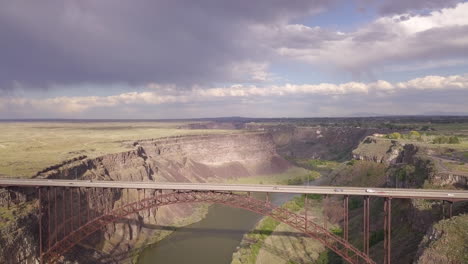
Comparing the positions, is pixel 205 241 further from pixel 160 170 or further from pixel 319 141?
pixel 319 141

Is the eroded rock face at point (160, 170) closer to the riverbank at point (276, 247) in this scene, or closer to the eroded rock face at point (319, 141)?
the riverbank at point (276, 247)

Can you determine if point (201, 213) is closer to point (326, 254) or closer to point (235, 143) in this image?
point (326, 254)

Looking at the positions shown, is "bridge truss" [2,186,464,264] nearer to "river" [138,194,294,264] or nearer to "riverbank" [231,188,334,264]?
"riverbank" [231,188,334,264]

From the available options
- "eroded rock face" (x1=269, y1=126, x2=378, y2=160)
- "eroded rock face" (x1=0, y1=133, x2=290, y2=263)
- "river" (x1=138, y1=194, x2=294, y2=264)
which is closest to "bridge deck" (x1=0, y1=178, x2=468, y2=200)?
"eroded rock face" (x1=0, y1=133, x2=290, y2=263)

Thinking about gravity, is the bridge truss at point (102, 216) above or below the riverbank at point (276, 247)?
above

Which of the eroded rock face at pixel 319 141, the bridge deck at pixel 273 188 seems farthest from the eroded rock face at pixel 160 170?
the eroded rock face at pixel 319 141

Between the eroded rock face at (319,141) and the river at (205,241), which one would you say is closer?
the river at (205,241)

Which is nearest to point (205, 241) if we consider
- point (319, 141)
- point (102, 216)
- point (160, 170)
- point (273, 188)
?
point (273, 188)
